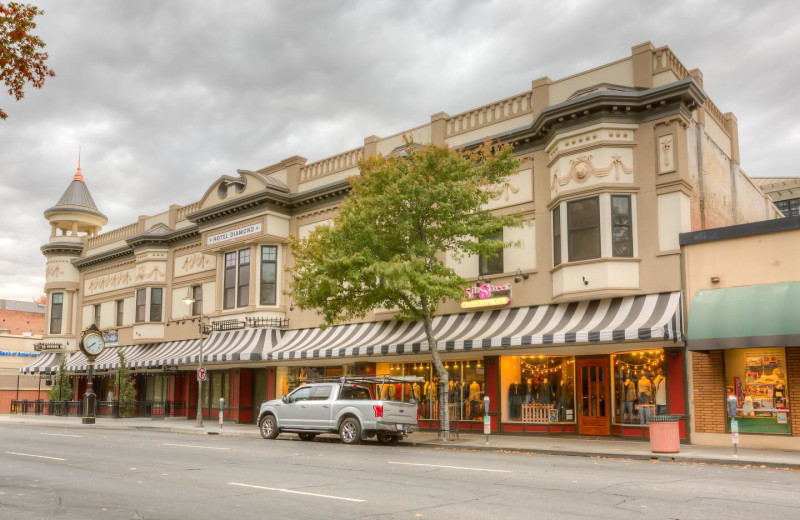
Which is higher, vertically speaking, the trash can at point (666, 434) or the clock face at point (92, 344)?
the clock face at point (92, 344)

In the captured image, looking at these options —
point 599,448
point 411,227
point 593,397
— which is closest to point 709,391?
point 599,448

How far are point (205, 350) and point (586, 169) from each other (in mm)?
19151

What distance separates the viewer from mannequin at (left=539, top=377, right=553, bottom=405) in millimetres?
22828

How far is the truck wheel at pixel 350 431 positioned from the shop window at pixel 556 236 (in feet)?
26.0

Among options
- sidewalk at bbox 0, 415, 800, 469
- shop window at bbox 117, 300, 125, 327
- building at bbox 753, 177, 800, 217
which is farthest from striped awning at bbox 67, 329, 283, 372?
building at bbox 753, 177, 800, 217

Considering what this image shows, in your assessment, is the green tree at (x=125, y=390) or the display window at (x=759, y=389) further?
the green tree at (x=125, y=390)

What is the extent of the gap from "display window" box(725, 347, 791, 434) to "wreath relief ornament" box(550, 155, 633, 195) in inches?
239

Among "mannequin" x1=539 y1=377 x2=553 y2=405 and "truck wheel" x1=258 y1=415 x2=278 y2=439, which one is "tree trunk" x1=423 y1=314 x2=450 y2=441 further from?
"truck wheel" x1=258 y1=415 x2=278 y2=439

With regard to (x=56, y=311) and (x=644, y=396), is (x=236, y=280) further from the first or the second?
(x=56, y=311)

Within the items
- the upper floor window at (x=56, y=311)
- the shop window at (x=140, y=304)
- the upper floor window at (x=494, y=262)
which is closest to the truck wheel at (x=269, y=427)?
the upper floor window at (x=494, y=262)

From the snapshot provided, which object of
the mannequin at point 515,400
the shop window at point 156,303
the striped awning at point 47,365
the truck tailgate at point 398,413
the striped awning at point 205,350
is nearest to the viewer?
the truck tailgate at point 398,413

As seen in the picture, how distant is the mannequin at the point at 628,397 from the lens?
20875 mm

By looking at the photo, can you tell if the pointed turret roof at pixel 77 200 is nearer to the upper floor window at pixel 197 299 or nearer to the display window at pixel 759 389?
the upper floor window at pixel 197 299

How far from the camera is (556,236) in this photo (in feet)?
72.6
